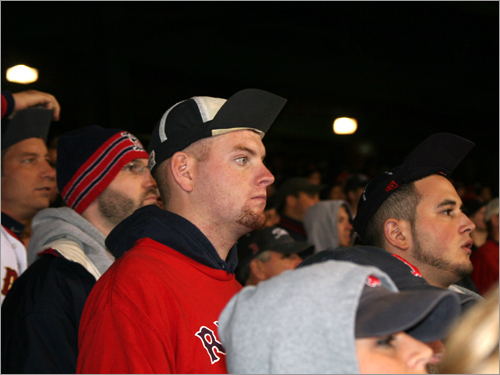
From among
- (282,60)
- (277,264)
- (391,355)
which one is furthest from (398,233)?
(282,60)

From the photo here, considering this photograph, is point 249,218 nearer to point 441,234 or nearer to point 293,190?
point 441,234

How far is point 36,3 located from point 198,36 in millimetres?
2924

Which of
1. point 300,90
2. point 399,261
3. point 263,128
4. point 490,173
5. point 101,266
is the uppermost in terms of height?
point 300,90

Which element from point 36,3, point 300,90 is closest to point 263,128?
point 36,3

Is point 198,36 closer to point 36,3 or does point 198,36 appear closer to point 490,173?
point 36,3

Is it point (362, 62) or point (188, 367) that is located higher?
point (362, 62)

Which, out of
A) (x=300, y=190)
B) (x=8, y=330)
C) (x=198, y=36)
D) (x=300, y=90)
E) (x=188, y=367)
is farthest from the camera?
(x=300, y=90)

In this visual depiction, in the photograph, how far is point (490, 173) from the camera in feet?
53.1

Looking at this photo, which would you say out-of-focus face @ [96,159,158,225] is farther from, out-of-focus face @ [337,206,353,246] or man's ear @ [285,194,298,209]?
man's ear @ [285,194,298,209]

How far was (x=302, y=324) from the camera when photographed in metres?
0.94

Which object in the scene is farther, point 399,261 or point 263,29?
point 263,29

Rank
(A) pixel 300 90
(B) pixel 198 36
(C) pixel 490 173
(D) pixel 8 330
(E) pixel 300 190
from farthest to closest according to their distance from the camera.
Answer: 1. (C) pixel 490 173
2. (A) pixel 300 90
3. (B) pixel 198 36
4. (E) pixel 300 190
5. (D) pixel 8 330

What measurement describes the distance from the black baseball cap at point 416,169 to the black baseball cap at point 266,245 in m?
1.60

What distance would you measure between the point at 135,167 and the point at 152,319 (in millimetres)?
1448
